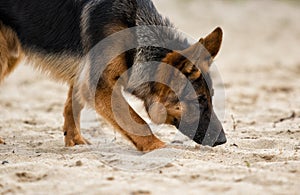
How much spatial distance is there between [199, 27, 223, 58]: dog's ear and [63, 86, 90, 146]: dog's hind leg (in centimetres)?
178

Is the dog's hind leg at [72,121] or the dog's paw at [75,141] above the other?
the dog's hind leg at [72,121]

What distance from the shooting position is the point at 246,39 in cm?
1766

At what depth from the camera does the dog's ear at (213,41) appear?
16.9 ft

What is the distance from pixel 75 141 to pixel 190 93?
164cm

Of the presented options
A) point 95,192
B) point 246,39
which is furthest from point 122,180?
point 246,39

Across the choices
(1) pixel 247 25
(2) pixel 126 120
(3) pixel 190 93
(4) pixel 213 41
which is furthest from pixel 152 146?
(1) pixel 247 25

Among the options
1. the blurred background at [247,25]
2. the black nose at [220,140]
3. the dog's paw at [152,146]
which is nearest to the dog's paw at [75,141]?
the dog's paw at [152,146]

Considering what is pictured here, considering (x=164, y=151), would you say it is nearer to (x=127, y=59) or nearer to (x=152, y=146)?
(x=152, y=146)

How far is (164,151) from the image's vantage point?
17.6 ft

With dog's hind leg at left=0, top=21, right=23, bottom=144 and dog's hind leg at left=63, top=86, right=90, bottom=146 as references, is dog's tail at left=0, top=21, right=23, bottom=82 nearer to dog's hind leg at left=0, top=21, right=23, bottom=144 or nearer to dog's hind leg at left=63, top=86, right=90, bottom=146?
dog's hind leg at left=0, top=21, right=23, bottom=144

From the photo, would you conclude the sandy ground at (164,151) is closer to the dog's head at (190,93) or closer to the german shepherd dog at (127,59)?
the dog's head at (190,93)

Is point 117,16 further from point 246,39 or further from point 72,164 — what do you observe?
point 246,39

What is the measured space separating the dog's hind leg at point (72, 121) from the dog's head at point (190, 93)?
108 cm

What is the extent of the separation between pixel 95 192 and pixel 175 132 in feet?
9.35
